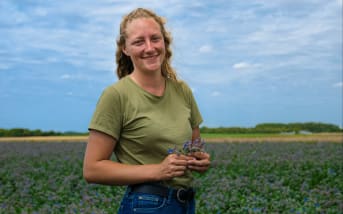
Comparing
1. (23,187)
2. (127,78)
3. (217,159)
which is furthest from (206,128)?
(127,78)

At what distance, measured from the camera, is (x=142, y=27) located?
8.09 feet

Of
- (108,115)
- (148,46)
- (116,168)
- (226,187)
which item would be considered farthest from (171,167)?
(226,187)

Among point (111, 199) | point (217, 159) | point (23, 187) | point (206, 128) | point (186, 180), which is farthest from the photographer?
point (206, 128)

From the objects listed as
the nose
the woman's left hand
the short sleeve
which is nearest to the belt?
the woman's left hand

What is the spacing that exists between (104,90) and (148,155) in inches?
15.5

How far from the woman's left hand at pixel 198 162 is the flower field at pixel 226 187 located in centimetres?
338

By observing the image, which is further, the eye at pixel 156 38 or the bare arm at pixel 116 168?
the eye at pixel 156 38

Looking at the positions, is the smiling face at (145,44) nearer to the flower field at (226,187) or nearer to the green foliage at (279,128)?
the flower field at (226,187)

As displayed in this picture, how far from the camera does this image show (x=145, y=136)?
2365 mm

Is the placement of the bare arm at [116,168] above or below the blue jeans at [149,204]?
above

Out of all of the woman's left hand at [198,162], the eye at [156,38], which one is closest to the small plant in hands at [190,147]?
the woman's left hand at [198,162]

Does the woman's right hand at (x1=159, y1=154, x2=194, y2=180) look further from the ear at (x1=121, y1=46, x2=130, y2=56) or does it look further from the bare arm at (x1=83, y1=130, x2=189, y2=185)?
the ear at (x1=121, y1=46, x2=130, y2=56)

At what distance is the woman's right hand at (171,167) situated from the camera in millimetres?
2268

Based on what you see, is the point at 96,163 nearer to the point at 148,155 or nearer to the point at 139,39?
the point at 148,155
